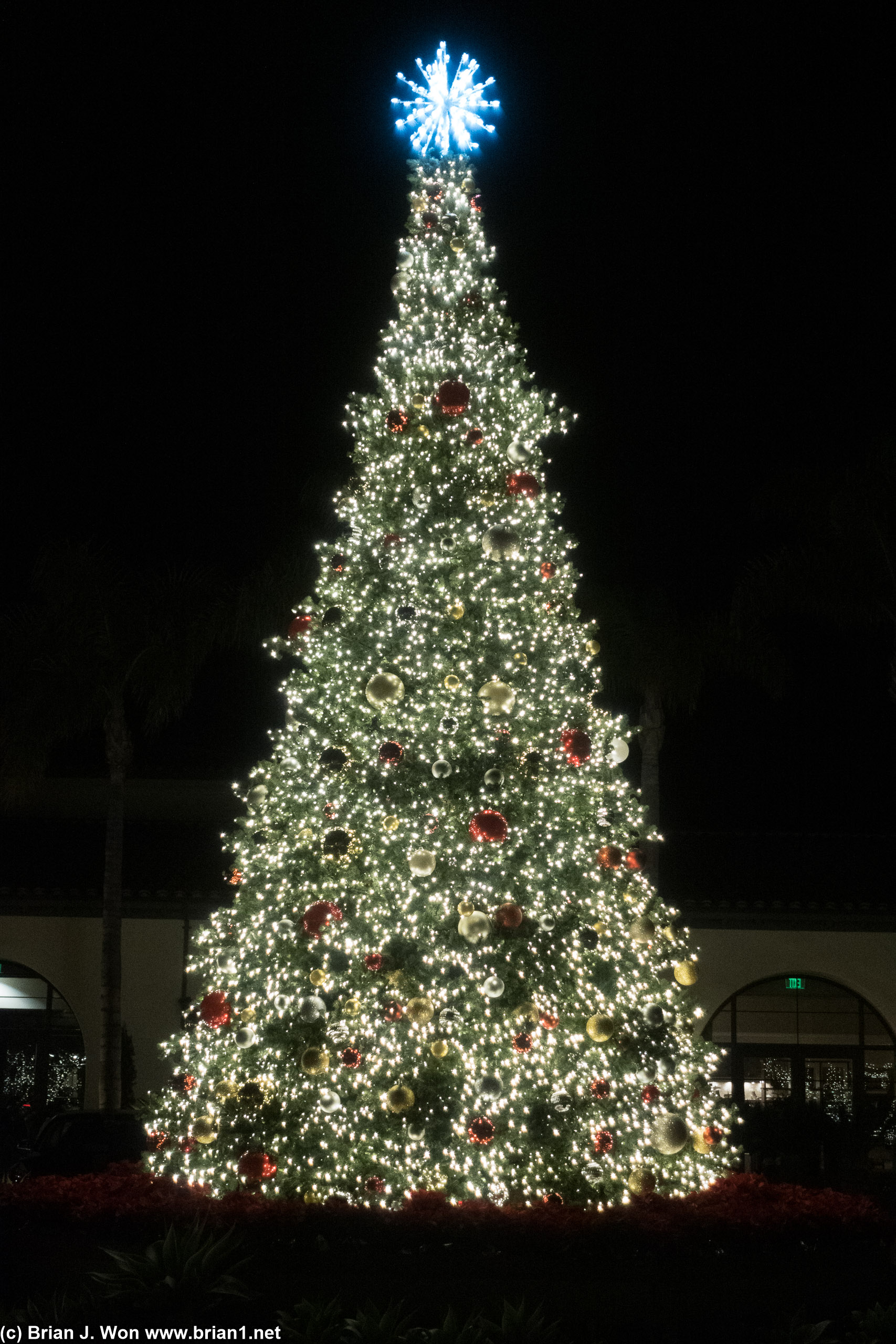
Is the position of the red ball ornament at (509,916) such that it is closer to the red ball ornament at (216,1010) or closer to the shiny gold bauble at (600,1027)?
the shiny gold bauble at (600,1027)

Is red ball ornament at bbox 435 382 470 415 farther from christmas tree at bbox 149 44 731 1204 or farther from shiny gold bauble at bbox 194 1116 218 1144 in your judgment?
shiny gold bauble at bbox 194 1116 218 1144

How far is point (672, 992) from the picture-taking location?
31.6ft

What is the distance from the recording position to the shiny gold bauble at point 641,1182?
29.8ft

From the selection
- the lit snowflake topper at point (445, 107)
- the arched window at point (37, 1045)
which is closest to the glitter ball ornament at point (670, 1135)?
the lit snowflake topper at point (445, 107)

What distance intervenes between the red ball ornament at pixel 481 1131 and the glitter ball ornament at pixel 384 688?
299cm

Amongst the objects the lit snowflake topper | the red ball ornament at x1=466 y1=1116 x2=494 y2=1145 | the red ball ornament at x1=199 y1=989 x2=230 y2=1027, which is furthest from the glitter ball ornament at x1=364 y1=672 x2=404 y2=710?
the lit snowflake topper

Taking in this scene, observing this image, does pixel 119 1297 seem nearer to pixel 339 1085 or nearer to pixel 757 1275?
pixel 339 1085

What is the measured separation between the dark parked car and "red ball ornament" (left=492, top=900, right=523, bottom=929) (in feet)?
22.1

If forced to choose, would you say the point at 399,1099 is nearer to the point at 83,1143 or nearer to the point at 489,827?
the point at 489,827

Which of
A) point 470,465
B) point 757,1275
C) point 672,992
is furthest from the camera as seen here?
point 470,465

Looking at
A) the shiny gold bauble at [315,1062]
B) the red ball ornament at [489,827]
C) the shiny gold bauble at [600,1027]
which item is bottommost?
the shiny gold bauble at [315,1062]

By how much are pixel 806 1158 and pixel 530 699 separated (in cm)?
937

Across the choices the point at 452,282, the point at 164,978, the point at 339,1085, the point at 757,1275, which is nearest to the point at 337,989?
the point at 339,1085

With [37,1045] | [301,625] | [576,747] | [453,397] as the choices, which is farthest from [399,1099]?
Answer: [37,1045]
